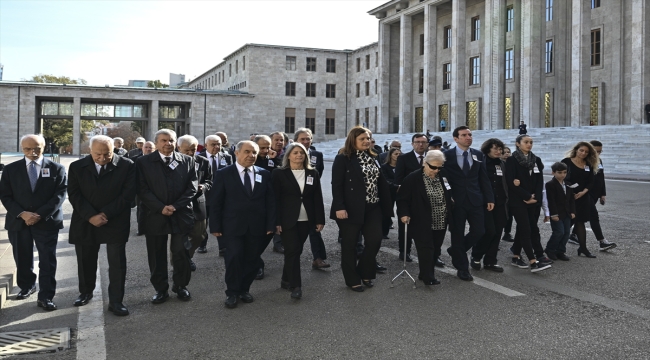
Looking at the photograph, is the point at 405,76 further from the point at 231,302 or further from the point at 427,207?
the point at 231,302

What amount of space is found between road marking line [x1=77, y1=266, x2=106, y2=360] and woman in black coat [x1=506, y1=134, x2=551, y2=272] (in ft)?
18.5

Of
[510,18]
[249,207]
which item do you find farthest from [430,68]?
[249,207]

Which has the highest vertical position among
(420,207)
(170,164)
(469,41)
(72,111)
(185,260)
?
(469,41)

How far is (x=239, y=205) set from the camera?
617cm

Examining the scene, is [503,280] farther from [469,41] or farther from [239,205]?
[469,41]

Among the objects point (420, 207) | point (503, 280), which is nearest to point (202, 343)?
point (420, 207)

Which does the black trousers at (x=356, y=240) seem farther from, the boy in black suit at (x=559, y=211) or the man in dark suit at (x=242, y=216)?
the boy in black suit at (x=559, y=211)

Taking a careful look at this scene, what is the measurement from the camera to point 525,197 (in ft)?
25.4

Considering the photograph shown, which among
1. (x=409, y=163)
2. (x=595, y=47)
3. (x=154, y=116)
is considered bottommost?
(x=409, y=163)

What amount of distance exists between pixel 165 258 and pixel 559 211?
5.90 metres

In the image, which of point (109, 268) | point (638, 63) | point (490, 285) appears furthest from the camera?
point (638, 63)

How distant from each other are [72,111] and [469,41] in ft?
133

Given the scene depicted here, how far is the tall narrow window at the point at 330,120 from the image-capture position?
66.8 m

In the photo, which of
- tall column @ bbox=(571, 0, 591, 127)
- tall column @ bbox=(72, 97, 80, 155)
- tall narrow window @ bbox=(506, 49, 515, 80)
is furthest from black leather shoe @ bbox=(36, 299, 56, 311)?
tall column @ bbox=(72, 97, 80, 155)
